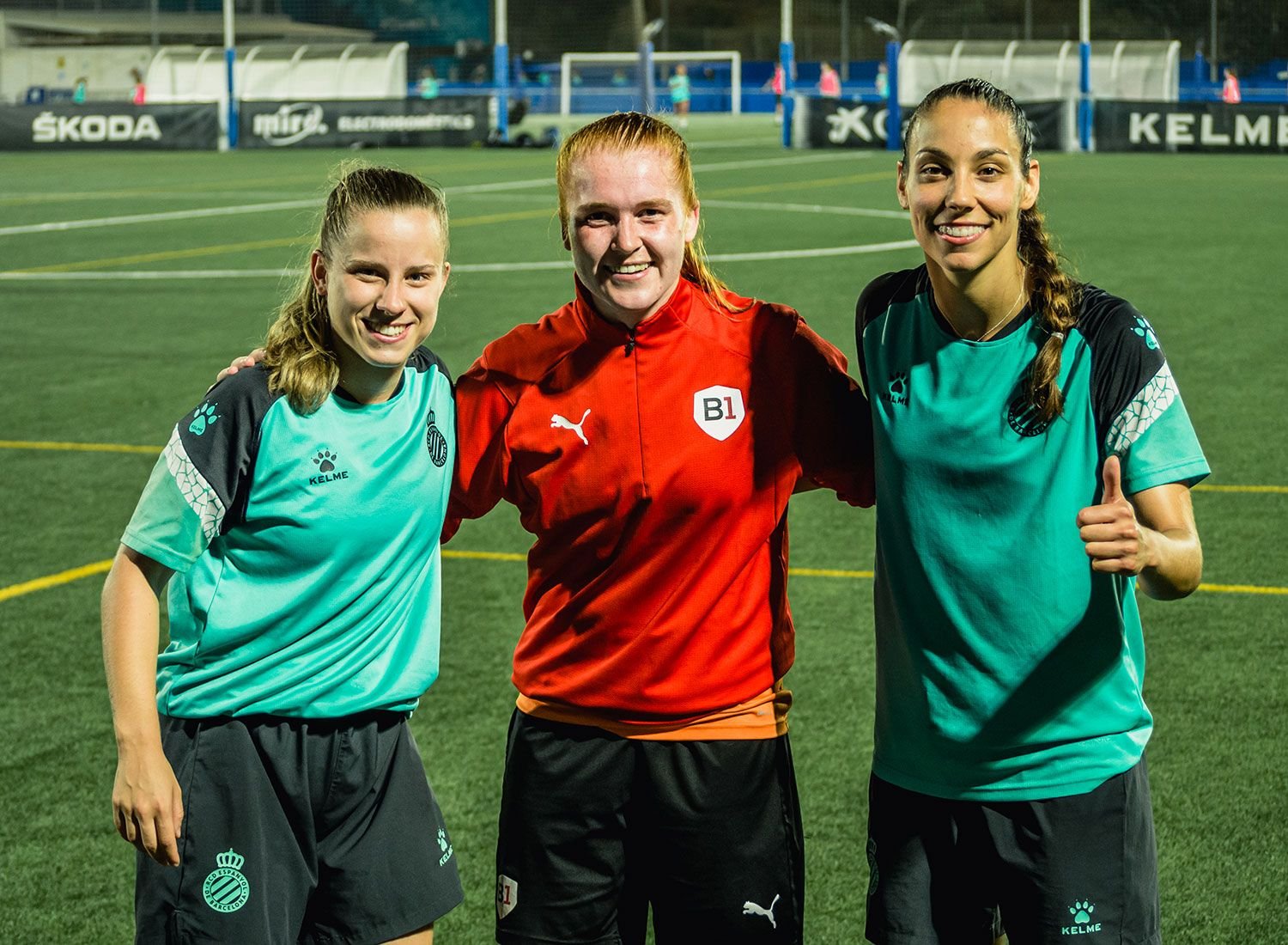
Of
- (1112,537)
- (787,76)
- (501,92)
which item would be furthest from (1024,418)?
(787,76)

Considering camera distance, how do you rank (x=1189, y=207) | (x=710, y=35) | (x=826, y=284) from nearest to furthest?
(x=826, y=284)
(x=1189, y=207)
(x=710, y=35)

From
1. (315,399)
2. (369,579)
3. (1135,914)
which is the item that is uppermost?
(315,399)

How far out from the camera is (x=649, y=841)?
2.99 metres

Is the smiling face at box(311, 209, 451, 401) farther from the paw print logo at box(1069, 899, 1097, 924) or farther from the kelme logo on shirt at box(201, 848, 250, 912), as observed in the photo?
the paw print logo at box(1069, 899, 1097, 924)

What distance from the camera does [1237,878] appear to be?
4.18 m

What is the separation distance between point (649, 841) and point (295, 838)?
23.7 inches

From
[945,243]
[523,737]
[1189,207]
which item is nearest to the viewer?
[945,243]

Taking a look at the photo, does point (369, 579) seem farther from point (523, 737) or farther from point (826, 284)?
point (826, 284)

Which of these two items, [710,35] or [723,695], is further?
[710,35]

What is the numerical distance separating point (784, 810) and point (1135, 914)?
620mm

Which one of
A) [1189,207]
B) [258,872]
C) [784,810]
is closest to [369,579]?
[258,872]

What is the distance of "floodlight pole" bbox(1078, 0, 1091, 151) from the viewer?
3344cm

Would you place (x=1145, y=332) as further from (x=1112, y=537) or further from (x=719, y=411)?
(x=719, y=411)

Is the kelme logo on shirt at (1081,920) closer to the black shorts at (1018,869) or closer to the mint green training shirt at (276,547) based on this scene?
the black shorts at (1018,869)
